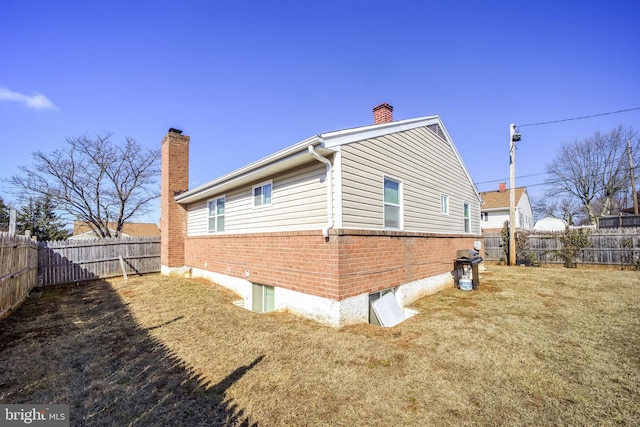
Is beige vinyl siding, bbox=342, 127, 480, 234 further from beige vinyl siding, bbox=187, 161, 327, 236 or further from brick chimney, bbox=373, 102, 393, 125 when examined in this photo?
brick chimney, bbox=373, 102, 393, 125

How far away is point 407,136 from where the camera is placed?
346 inches

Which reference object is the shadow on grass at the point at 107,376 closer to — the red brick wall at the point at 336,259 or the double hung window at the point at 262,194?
the red brick wall at the point at 336,259

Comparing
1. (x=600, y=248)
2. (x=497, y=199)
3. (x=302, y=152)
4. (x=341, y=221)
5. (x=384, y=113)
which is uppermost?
(x=384, y=113)

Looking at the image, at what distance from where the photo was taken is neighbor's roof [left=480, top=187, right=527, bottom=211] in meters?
26.5

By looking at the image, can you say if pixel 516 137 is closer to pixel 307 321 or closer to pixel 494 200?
pixel 494 200

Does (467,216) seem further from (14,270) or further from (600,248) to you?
(14,270)

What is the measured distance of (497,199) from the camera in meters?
27.6

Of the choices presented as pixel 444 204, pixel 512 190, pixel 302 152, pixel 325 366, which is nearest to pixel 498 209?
pixel 512 190

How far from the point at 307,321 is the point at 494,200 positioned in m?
27.9

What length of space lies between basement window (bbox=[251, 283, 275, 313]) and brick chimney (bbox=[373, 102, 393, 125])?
6.35 meters

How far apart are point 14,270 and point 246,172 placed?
6509 millimetres

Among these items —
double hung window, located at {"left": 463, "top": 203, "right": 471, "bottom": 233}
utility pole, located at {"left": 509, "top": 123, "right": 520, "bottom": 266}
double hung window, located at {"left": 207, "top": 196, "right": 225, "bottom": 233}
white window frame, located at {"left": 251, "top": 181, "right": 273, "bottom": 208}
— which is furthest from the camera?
utility pole, located at {"left": 509, "top": 123, "right": 520, "bottom": 266}

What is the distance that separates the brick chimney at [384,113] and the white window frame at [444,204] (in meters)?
3.83

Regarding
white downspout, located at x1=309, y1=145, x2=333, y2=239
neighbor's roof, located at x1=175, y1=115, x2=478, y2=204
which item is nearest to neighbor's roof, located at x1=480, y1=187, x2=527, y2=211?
neighbor's roof, located at x1=175, y1=115, x2=478, y2=204
